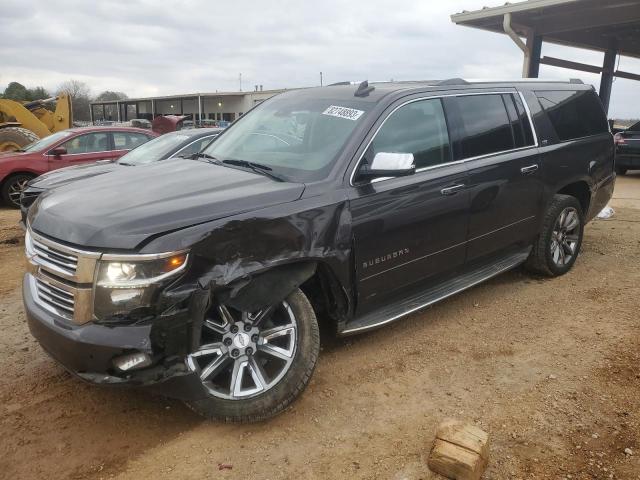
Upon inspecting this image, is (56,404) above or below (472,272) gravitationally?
below

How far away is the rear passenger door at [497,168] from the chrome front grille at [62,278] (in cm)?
273

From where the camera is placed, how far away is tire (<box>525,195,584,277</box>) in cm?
500

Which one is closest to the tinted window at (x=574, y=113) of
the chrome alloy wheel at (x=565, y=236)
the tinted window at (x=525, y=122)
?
the tinted window at (x=525, y=122)

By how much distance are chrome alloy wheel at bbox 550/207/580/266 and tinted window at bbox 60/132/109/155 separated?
828 centimetres

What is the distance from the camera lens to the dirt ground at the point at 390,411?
262cm

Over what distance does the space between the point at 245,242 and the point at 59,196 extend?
1234 mm

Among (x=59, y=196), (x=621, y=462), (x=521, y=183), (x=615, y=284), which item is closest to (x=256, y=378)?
(x=59, y=196)

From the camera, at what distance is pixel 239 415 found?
9.30ft

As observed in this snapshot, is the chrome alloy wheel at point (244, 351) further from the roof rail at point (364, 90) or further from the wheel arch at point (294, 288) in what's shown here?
the roof rail at point (364, 90)

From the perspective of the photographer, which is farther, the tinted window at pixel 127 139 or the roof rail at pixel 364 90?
the tinted window at pixel 127 139

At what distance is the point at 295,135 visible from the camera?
12.4 ft

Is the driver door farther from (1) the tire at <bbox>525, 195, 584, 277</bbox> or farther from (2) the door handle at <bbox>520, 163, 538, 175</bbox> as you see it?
(1) the tire at <bbox>525, 195, 584, 277</bbox>

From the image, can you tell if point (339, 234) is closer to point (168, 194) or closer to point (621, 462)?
point (168, 194)

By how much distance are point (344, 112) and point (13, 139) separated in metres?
11.7
